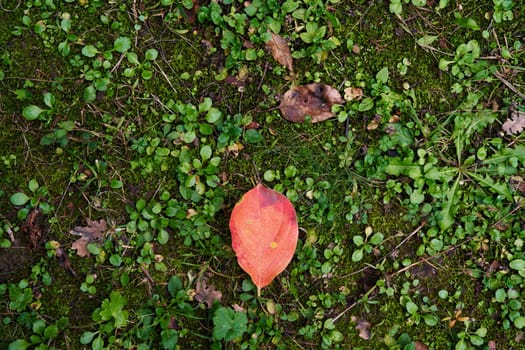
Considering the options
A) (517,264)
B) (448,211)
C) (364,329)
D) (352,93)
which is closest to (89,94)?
(352,93)

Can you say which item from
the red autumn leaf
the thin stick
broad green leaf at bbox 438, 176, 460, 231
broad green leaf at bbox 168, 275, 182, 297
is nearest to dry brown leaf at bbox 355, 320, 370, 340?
the red autumn leaf

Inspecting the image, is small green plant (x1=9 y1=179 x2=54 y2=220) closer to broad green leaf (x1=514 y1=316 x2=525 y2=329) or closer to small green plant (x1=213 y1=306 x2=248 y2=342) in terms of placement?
small green plant (x1=213 y1=306 x2=248 y2=342)

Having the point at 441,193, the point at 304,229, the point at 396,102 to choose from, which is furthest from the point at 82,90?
the point at 441,193

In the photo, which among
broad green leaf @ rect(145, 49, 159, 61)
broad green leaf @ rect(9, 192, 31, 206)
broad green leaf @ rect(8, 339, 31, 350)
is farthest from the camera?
broad green leaf @ rect(145, 49, 159, 61)

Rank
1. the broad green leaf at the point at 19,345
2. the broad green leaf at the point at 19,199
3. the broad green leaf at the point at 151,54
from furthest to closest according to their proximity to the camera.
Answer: the broad green leaf at the point at 151,54, the broad green leaf at the point at 19,199, the broad green leaf at the point at 19,345

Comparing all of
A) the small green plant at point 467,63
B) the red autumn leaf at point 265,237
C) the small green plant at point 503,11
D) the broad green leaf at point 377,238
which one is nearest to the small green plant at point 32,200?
the red autumn leaf at point 265,237

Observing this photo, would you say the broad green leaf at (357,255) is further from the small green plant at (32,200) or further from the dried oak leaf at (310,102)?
the small green plant at (32,200)

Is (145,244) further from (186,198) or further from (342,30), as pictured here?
(342,30)
